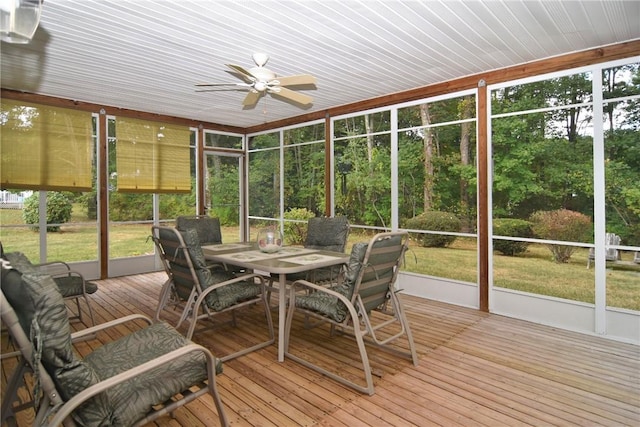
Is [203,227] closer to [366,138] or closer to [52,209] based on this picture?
[52,209]

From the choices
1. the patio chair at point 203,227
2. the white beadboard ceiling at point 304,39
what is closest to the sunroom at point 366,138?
the white beadboard ceiling at point 304,39

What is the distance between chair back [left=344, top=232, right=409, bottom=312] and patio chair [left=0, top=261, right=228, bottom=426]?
1080 millimetres

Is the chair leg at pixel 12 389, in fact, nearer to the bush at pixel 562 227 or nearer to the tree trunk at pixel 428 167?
the bush at pixel 562 227

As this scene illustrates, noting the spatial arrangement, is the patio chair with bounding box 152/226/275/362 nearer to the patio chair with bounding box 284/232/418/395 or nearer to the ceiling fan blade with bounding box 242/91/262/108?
the patio chair with bounding box 284/232/418/395

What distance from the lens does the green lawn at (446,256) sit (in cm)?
527

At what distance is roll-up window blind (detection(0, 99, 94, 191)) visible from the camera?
15.8ft

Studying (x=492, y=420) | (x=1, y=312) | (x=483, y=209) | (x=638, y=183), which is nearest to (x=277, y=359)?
(x=492, y=420)

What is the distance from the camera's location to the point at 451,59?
3.71m

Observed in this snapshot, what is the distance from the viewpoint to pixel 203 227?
15.3ft

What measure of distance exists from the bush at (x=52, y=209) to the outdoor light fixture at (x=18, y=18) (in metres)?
4.50

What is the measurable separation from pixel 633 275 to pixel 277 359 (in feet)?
13.5

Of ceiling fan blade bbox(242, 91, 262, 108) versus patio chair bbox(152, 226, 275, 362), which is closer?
patio chair bbox(152, 226, 275, 362)

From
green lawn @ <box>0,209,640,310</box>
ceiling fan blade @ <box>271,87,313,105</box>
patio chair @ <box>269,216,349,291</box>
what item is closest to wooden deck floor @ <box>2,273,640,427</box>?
patio chair @ <box>269,216,349,291</box>

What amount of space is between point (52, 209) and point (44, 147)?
0.99m
